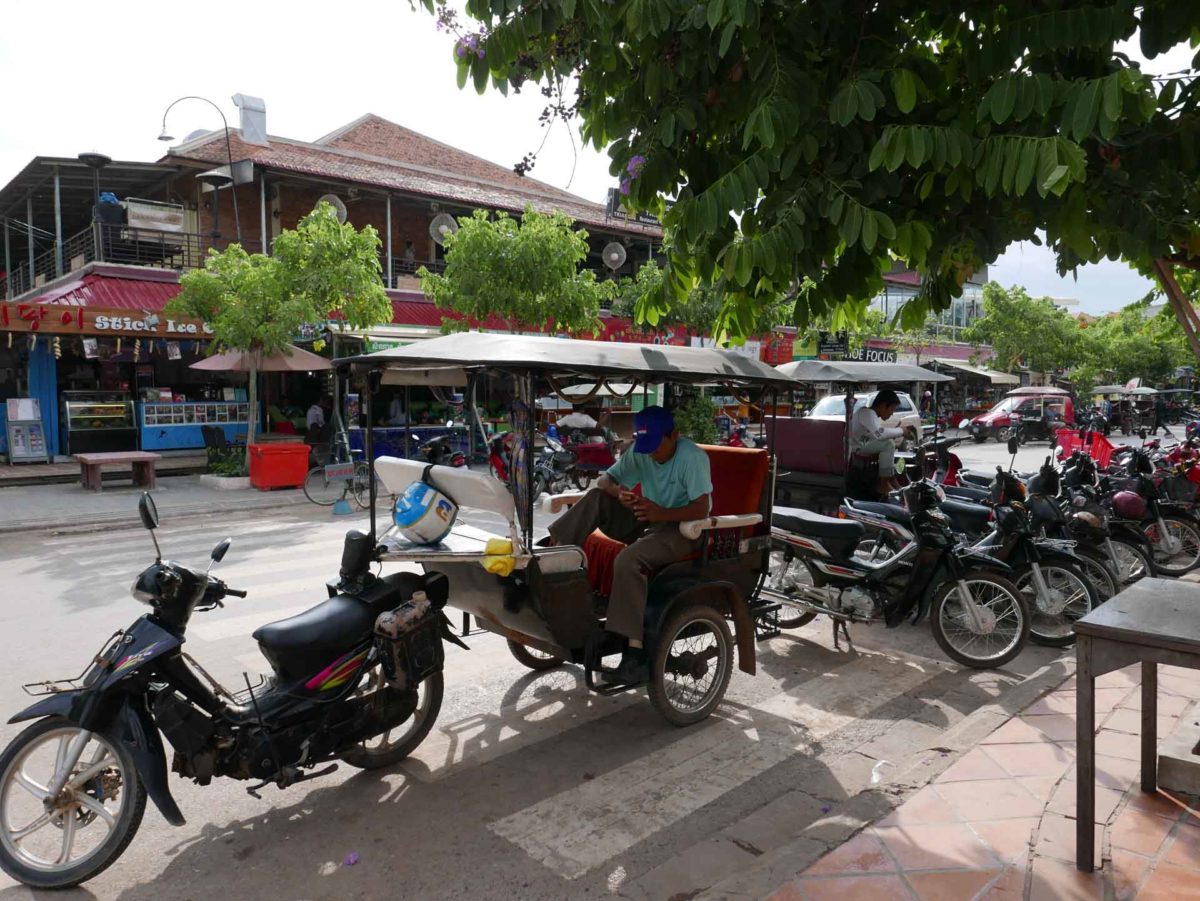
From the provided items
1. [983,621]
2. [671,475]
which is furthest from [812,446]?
[671,475]

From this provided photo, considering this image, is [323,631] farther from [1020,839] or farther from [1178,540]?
[1178,540]

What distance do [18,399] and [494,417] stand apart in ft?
33.4

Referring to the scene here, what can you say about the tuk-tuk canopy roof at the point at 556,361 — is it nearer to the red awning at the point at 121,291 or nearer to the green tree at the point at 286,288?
the green tree at the point at 286,288

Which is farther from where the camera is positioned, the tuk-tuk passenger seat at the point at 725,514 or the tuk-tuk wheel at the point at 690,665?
the tuk-tuk passenger seat at the point at 725,514

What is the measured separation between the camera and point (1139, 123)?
3.22m

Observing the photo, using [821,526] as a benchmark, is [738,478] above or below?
above

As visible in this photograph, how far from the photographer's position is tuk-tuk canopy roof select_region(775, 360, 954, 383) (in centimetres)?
912

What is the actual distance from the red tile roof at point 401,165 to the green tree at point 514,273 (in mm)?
2086

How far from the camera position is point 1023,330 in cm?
4050

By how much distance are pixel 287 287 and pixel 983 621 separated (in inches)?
501

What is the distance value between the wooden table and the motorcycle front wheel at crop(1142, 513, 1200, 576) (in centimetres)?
627

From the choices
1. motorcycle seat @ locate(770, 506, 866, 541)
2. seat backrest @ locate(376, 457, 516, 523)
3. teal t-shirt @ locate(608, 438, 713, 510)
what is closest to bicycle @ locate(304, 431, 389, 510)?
motorcycle seat @ locate(770, 506, 866, 541)

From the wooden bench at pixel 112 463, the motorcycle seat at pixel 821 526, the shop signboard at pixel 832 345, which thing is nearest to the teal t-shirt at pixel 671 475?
the motorcycle seat at pixel 821 526

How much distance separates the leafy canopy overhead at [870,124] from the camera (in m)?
3.13
